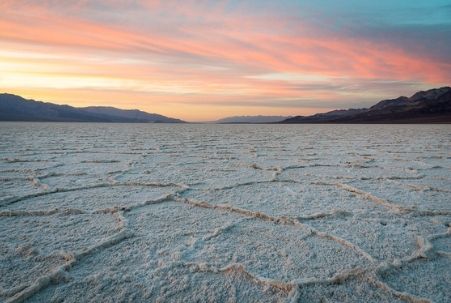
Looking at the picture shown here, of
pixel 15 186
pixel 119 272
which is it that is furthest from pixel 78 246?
pixel 15 186

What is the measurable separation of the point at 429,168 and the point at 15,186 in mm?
3933

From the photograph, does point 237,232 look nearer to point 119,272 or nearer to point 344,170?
point 119,272

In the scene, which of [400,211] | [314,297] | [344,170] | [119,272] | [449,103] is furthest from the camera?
[449,103]

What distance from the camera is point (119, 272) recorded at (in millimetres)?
1208

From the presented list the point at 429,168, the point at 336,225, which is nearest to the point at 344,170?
the point at 429,168

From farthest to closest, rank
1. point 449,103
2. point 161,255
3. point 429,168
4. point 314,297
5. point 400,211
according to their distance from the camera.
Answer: point 449,103, point 429,168, point 400,211, point 161,255, point 314,297

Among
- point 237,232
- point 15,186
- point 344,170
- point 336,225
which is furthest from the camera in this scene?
point 344,170

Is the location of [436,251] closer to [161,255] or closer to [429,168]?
[161,255]

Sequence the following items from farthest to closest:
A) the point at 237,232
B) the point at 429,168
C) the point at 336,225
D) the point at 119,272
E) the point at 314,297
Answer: the point at 429,168 < the point at 336,225 < the point at 237,232 < the point at 119,272 < the point at 314,297

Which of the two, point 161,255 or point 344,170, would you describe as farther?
point 344,170

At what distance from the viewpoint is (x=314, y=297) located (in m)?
1.07

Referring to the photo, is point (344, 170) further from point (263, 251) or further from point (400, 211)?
point (263, 251)

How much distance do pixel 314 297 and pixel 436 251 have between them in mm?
→ 668

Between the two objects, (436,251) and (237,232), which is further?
(237,232)
